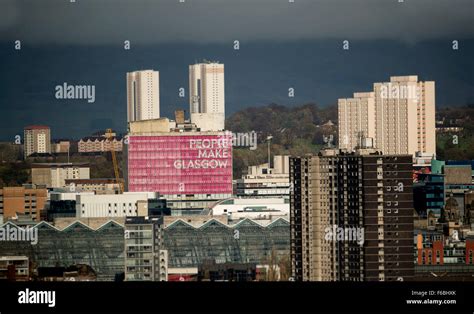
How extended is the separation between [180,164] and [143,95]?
627 centimetres

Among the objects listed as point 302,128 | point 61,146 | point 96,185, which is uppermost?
point 302,128

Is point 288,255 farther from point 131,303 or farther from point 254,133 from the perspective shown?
point 131,303

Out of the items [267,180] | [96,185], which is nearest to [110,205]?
[96,185]

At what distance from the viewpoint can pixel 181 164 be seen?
2325 cm

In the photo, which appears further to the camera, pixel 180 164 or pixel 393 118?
pixel 180 164

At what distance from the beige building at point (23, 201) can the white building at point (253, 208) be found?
8.65 feet

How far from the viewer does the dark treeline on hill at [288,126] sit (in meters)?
15.6

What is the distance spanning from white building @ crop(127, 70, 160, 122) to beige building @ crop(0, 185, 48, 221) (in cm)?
165

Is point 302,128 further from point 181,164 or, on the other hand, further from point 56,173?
point 181,164

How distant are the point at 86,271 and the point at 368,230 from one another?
3.91 metres

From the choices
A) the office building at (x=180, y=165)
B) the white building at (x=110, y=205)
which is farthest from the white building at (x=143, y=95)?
the white building at (x=110, y=205)

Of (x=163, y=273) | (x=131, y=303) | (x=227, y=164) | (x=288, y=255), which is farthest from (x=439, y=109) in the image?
(x=131, y=303)

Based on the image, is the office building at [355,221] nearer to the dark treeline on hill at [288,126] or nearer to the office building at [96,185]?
the dark treeline on hill at [288,126]

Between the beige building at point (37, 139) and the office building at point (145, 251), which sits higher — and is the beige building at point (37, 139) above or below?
above
